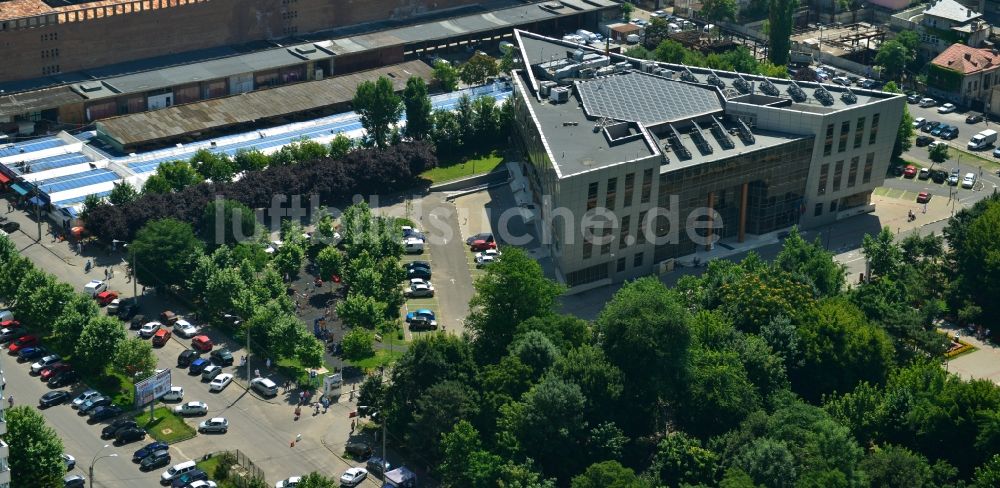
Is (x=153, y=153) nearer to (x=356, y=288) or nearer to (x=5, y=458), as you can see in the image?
(x=356, y=288)

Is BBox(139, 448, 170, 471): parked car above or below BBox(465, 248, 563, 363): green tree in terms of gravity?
below

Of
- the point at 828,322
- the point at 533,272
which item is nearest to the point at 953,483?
the point at 828,322

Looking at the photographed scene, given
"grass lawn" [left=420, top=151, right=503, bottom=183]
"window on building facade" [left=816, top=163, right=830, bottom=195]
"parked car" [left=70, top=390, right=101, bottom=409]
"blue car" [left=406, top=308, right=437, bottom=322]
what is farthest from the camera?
"grass lawn" [left=420, top=151, right=503, bottom=183]

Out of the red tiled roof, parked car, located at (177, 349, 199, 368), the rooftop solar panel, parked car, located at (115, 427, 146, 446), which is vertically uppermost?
the rooftop solar panel

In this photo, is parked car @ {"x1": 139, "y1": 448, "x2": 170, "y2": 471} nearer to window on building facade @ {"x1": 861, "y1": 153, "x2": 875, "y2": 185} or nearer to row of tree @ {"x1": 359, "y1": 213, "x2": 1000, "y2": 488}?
row of tree @ {"x1": 359, "y1": 213, "x2": 1000, "y2": 488}

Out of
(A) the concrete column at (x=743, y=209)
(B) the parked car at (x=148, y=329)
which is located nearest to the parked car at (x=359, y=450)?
(B) the parked car at (x=148, y=329)

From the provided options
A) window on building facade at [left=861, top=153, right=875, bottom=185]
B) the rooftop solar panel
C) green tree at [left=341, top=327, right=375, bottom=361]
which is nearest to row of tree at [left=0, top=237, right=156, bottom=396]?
green tree at [left=341, top=327, right=375, bottom=361]

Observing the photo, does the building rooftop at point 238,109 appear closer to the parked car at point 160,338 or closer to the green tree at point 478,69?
the green tree at point 478,69
